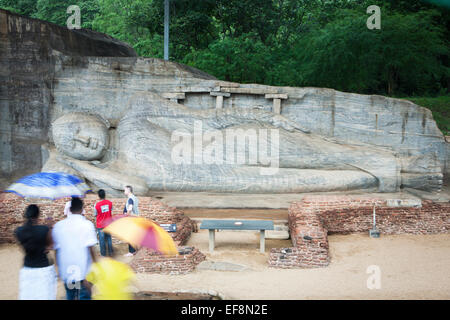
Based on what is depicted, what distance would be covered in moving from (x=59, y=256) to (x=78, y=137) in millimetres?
5566

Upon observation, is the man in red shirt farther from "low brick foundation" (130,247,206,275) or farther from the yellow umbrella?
the yellow umbrella

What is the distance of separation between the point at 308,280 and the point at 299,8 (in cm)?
1643

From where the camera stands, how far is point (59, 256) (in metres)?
4.22

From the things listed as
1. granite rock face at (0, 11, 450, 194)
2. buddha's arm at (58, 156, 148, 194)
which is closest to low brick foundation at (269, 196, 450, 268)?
granite rock face at (0, 11, 450, 194)

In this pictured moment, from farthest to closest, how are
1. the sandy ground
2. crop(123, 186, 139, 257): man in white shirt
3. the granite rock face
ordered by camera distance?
the granite rock face, crop(123, 186, 139, 257): man in white shirt, the sandy ground

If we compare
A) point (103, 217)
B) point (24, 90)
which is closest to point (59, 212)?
point (103, 217)

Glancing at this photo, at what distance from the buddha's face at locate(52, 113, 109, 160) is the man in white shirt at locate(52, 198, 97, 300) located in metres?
5.41

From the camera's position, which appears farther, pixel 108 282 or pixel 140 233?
pixel 140 233

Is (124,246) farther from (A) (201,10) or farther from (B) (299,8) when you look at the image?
(B) (299,8)

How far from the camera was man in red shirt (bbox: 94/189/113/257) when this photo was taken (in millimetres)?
6430

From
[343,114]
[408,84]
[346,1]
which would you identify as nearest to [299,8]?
[346,1]

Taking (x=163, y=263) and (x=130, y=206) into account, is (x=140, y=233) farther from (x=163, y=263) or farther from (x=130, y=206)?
(x=130, y=206)

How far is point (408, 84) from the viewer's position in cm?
1755

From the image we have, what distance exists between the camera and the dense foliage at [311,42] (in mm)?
14898
